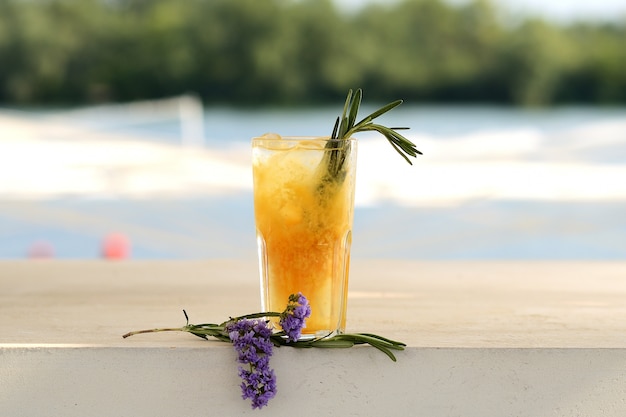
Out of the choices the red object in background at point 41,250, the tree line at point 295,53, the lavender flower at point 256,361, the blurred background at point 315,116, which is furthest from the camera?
the tree line at point 295,53

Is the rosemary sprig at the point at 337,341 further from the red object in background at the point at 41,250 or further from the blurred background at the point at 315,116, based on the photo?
the blurred background at the point at 315,116

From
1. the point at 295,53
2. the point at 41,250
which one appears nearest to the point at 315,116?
the point at 295,53

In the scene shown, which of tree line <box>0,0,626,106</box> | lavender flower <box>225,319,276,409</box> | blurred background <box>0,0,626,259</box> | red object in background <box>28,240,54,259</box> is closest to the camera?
lavender flower <box>225,319,276,409</box>

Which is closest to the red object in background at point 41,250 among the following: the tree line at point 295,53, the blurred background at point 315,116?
the blurred background at point 315,116

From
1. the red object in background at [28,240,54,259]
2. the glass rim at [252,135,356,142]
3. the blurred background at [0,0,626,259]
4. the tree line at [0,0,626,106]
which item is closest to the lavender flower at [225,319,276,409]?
the glass rim at [252,135,356,142]

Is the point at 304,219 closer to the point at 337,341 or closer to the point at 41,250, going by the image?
the point at 337,341

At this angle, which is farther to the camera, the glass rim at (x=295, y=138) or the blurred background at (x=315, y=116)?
the blurred background at (x=315, y=116)

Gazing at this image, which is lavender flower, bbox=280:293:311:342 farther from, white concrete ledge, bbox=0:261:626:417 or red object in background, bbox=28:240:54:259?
red object in background, bbox=28:240:54:259
